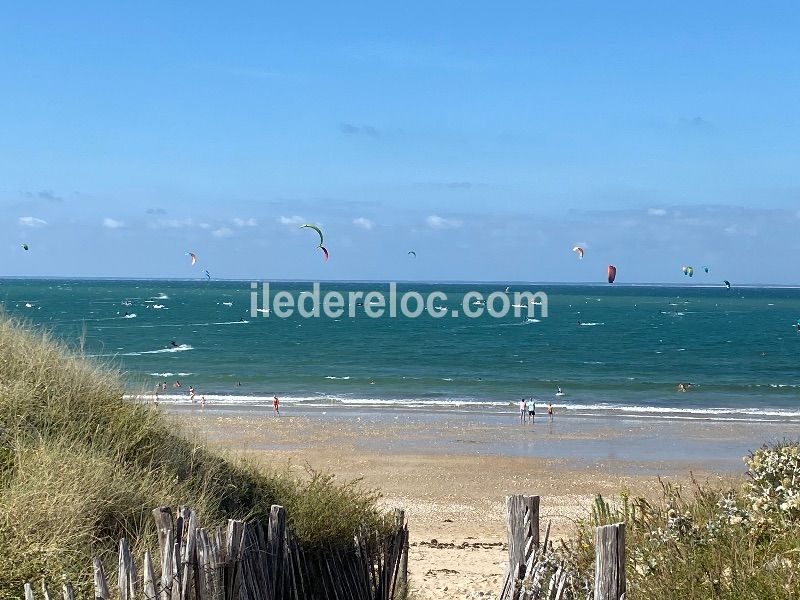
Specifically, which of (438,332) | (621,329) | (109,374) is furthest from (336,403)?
(621,329)

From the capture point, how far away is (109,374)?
7.78 m

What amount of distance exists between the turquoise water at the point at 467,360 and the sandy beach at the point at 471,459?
422 cm

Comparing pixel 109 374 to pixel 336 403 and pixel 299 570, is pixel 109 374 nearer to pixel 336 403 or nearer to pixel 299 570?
pixel 299 570

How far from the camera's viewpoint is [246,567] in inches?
213

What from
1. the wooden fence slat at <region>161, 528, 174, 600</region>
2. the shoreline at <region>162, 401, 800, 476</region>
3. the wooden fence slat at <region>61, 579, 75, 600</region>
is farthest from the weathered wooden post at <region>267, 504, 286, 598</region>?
the shoreline at <region>162, 401, 800, 476</region>

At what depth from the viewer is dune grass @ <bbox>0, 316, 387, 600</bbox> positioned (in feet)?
17.9

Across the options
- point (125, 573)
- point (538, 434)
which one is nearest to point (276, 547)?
point (125, 573)

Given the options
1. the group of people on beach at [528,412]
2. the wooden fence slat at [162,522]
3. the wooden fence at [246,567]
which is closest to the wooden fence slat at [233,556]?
the wooden fence at [246,567]

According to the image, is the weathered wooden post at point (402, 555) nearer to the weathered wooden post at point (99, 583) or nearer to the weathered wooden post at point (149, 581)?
the weathered wooden post at point (149, 581)

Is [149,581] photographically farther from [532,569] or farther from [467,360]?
[467,360]

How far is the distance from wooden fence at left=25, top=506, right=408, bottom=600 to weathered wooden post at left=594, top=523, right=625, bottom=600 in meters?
2.18

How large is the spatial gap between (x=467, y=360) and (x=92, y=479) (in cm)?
5275

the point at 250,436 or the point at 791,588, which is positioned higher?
the point at 791,588

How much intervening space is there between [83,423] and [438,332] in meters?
80.2
